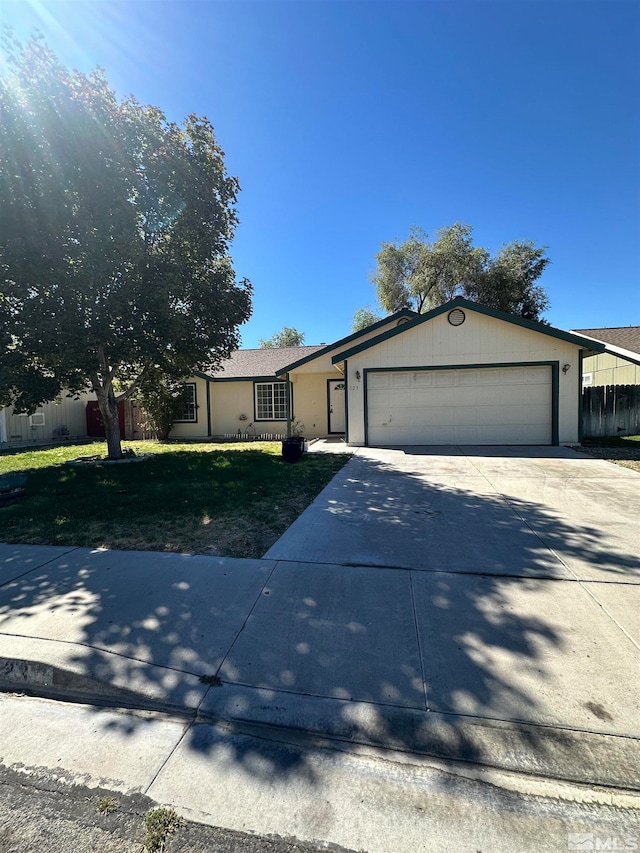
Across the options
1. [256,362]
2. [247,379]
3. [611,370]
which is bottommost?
[247,379]

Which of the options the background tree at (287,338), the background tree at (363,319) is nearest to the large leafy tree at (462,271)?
the background tree at (363,319)

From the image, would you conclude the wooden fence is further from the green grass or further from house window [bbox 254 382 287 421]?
house window [bbox 254 382 287 421]

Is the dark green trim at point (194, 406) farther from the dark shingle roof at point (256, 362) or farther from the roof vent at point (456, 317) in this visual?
the roof vent at point (456, 317)

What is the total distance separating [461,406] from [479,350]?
1.78 m

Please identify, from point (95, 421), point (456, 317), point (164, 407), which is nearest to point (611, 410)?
point (456, 317)

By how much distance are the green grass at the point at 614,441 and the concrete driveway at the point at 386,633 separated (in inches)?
334

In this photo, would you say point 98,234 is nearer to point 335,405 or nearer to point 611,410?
point 335,405

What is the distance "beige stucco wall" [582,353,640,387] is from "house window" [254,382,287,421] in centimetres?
1399

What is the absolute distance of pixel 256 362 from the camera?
1852cm

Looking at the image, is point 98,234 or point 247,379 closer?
point 98,234

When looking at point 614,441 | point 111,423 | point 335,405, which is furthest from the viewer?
point 335,405

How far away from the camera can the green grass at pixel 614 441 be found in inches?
461

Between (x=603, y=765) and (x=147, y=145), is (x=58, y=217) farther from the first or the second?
(x=603, y=765)

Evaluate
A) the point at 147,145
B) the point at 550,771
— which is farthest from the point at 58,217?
the point at 550,771
